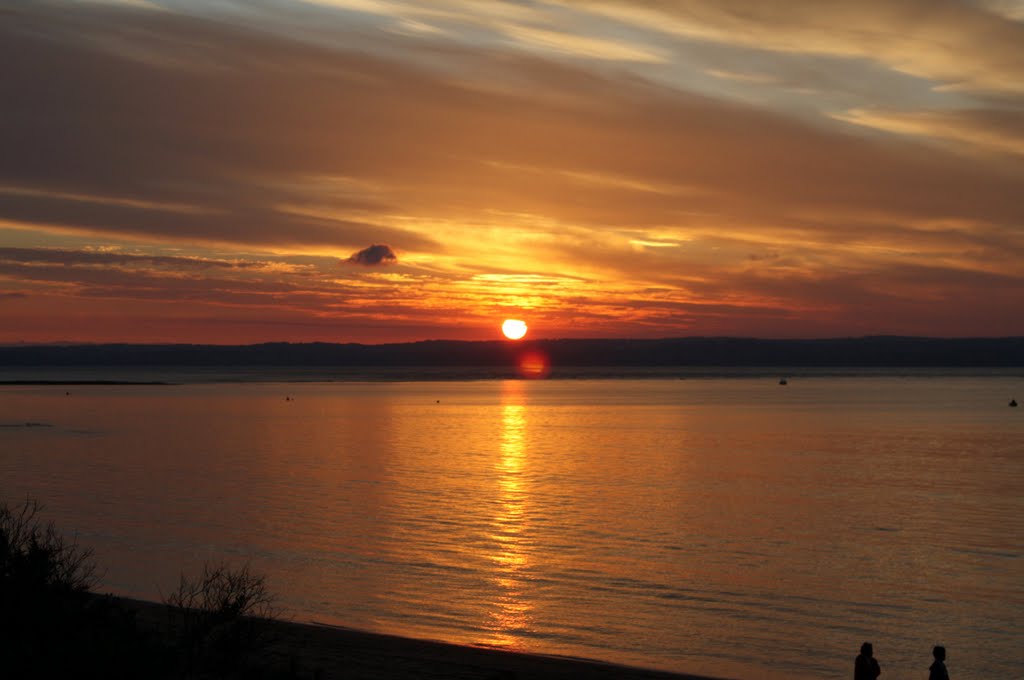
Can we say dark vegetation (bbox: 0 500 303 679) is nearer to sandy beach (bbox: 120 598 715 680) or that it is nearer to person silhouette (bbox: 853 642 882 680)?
sandy beach (bbox: 120 598 715 680)

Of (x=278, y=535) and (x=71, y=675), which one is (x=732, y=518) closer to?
(x=278, y=535)

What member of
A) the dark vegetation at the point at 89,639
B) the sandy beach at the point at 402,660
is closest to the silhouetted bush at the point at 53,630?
the dark vegetation at the point at 89,639

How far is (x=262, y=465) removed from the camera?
200ft

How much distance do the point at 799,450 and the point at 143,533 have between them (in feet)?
154

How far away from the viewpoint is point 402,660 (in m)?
20.4

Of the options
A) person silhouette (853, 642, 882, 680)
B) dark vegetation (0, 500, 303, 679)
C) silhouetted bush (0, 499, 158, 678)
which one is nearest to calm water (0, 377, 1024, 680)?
person silhouette (853, 642, 882, 680)

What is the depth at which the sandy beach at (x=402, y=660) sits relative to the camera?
19.1 metres

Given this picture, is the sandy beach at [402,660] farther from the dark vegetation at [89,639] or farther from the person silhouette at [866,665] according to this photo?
the person silhouette at [866,665]

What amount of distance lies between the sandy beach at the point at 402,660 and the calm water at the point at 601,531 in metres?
1.24

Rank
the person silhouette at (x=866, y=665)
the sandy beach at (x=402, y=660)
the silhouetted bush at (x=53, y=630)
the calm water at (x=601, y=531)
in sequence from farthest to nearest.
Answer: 1. the calm water at (x=601, y=531)
2. the sandy beach at (x=402, y=660)
3. the person silhouette at (x=866, y=665)
4. the silhouetted bush at (x=53, y=630)

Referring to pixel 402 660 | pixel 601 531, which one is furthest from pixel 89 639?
pixel 601 531

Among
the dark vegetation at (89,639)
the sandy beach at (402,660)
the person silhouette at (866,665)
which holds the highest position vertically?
the dark vegetation at (89,639)

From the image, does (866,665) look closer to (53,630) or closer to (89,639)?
(89,639)

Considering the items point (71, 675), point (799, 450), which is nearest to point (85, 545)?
point (71, 675)
